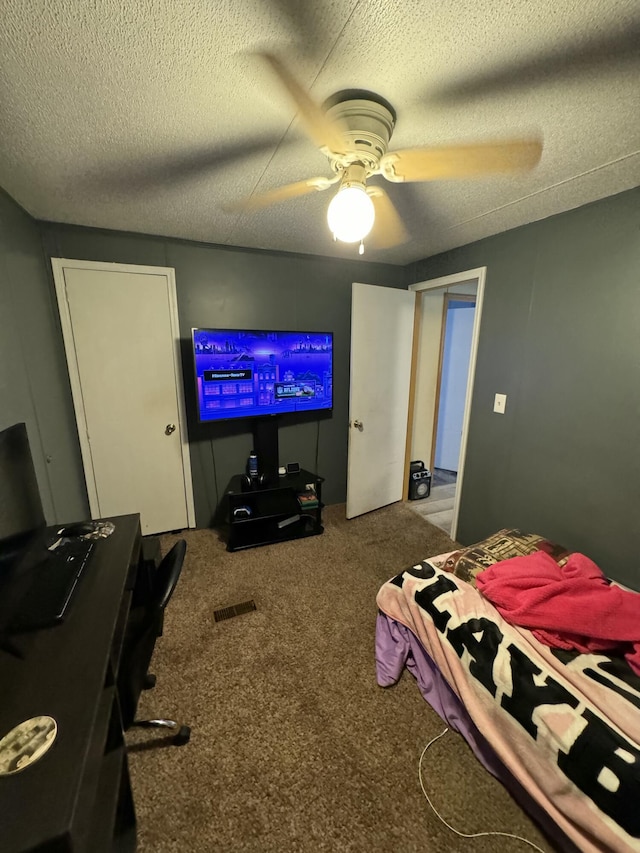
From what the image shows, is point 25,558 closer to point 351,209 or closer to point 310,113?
point 351,209

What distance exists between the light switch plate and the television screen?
52.1 inches

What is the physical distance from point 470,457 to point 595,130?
76.4 inches

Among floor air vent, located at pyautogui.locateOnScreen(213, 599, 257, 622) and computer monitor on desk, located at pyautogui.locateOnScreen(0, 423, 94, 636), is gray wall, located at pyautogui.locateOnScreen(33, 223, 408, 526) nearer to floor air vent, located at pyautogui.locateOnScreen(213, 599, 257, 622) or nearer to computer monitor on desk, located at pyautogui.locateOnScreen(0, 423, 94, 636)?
floor air vent, located at pyautogui.locateOnScreen(213, 599, 257, 622)

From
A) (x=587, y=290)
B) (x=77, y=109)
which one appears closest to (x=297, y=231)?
(x=77, y=109)

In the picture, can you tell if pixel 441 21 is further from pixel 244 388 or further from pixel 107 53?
pixel 244 388

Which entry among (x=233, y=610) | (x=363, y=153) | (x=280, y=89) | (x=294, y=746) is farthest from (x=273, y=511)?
(x=280, y=89)

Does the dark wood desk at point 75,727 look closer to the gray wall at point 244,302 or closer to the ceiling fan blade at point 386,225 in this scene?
the gray wall at point 244,302

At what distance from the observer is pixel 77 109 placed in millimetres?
1111

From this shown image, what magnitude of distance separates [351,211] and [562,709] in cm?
172

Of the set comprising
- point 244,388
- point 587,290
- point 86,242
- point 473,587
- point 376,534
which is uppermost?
point 86,242

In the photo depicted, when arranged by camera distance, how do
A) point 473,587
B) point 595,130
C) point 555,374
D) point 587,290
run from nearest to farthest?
point 595,130 < point 473,587 < point 587,290 < point 555,374

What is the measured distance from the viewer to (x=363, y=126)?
109 cm

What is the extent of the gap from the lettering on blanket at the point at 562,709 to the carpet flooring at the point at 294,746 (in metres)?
0.41

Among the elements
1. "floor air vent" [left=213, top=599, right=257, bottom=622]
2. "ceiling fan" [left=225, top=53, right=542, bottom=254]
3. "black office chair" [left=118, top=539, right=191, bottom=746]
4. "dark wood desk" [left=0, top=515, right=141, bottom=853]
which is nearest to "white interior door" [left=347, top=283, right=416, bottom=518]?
"floor air vent" [left=213, top=599, right=257, bottom=622]
